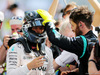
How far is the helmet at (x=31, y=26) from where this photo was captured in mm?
3924

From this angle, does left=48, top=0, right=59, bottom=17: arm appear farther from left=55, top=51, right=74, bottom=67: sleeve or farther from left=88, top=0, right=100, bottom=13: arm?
left=55, top=51, right=74, bottom=67: sleeve

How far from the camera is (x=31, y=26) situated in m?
3.99

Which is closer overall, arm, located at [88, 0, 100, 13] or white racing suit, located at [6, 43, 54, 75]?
white racing suit, located at [6, 43, 54, 75]

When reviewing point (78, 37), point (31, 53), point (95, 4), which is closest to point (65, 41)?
point (78, 37)

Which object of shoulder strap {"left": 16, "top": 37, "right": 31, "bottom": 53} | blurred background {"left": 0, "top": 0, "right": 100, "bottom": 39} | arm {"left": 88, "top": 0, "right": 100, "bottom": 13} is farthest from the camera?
blurred background {"left": 0, "top": 0, "right": 100, "bottom": 39}

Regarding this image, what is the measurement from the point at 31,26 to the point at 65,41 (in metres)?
0.96

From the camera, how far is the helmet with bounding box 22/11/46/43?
154 inches

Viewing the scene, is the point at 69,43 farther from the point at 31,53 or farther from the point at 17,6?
the point at 17,6

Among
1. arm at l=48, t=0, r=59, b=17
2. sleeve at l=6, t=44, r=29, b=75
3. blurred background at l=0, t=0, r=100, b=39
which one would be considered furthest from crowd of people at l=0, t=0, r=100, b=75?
blurred background at l=0, t=0, r=100, b=39

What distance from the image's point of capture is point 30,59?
390 centimetres

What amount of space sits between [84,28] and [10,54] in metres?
1.10

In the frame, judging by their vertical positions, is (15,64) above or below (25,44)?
below

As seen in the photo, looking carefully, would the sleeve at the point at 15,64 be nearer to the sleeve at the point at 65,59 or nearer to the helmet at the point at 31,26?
the helmet at the point at 31,26

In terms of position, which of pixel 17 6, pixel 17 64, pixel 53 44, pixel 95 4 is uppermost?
pixel 17 6
